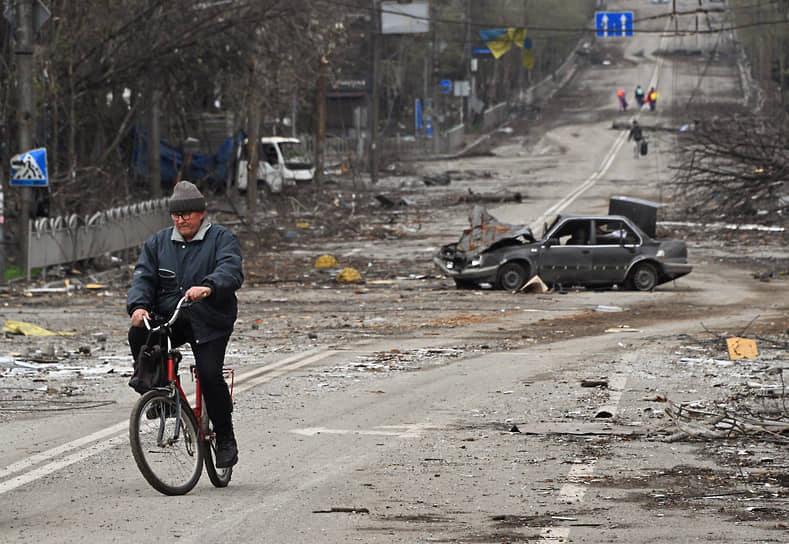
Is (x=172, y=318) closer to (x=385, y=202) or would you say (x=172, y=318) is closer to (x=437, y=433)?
(x=437, y=433)

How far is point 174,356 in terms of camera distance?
7.34m

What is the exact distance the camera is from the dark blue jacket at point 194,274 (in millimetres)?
7273

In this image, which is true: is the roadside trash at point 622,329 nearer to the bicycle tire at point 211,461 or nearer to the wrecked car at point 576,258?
the wrecked car at point 576,258

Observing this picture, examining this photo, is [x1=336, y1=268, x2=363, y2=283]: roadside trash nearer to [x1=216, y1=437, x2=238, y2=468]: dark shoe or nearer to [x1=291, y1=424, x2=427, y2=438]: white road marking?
[x1=291, y1=424, x2=427, y2=438]: white road marking

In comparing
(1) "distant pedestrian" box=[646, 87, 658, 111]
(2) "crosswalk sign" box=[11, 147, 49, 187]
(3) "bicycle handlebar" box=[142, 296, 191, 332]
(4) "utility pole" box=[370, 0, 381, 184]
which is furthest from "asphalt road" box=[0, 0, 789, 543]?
(1) "distant pedestrian" box=[646, 87, 658, 111]

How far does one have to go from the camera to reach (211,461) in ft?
25.1

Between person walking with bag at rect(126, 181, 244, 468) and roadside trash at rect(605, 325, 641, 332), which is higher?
person walking with bag at rect(126, 181, 244, 468)

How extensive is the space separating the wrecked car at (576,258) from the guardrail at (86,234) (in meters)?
7.71

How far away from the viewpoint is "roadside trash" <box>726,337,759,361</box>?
14.5m

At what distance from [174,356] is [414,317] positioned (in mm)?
12643

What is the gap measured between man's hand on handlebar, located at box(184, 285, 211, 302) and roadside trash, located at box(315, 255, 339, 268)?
21922mm

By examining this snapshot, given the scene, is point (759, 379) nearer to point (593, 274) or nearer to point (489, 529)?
point (489, 529)

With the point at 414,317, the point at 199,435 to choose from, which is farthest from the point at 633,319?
the point at 199,435

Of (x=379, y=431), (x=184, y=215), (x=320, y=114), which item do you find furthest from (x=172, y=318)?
(x=320, y=114)
